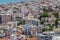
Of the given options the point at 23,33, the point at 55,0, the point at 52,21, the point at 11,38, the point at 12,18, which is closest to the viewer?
the point at 11,38

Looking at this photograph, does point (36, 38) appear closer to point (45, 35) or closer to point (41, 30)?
point (45, 35)

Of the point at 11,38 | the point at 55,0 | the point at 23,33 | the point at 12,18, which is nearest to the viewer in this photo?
the point at 11,38

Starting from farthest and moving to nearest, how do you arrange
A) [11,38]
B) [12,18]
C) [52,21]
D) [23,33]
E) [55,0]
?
[55,0]
[12,18]
[52,21]
[23,33]
[11,38]

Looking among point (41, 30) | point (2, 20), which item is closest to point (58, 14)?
point (2, 20)

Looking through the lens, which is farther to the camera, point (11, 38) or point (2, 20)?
point (2, 20)

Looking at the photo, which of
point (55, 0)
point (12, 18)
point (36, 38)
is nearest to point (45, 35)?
point (36, 38)

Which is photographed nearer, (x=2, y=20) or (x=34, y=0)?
(x=2, y=20)

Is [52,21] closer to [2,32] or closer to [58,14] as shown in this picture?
[58,14]

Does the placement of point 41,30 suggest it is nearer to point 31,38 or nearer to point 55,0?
point 31,38
